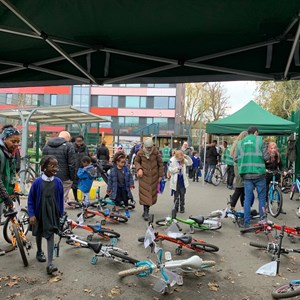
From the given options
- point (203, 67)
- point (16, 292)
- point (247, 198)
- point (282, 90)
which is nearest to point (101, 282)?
point (16, 292)

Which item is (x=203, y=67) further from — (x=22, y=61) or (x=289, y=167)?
(x=289, y=167)

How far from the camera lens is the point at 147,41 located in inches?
144

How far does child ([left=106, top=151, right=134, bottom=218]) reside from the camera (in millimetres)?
7812

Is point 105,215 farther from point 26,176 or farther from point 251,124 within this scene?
point 251,124

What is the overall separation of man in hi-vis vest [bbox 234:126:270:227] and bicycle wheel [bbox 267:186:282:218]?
1632mm

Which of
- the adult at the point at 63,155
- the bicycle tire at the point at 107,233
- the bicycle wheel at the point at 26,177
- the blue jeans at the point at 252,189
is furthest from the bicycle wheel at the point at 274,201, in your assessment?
the bicycle wheel at the point at 26,177

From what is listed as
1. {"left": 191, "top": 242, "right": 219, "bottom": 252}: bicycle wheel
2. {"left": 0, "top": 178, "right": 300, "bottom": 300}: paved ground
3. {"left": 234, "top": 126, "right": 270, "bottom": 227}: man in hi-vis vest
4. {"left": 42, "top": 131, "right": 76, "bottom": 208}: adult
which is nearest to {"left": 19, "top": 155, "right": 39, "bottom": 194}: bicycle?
{"left": 42, "top": 131, "right": 76, "bottom": 208}: adult

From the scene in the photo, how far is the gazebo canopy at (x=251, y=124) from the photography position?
1177 cm

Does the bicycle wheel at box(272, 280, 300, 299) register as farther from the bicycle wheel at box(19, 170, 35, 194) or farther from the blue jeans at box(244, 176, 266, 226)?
the bicycle wheel at box(19, 170, 35, 194)

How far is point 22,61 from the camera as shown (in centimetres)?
443

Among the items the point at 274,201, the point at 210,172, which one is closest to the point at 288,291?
the point at 274,201

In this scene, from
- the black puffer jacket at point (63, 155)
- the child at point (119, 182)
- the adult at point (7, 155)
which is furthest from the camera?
the child at point (119, 182)

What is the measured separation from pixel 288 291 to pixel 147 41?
125 inches

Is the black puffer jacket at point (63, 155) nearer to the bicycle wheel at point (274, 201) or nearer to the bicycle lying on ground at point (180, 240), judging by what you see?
the bicycle lying on ground at point (180, 240)
